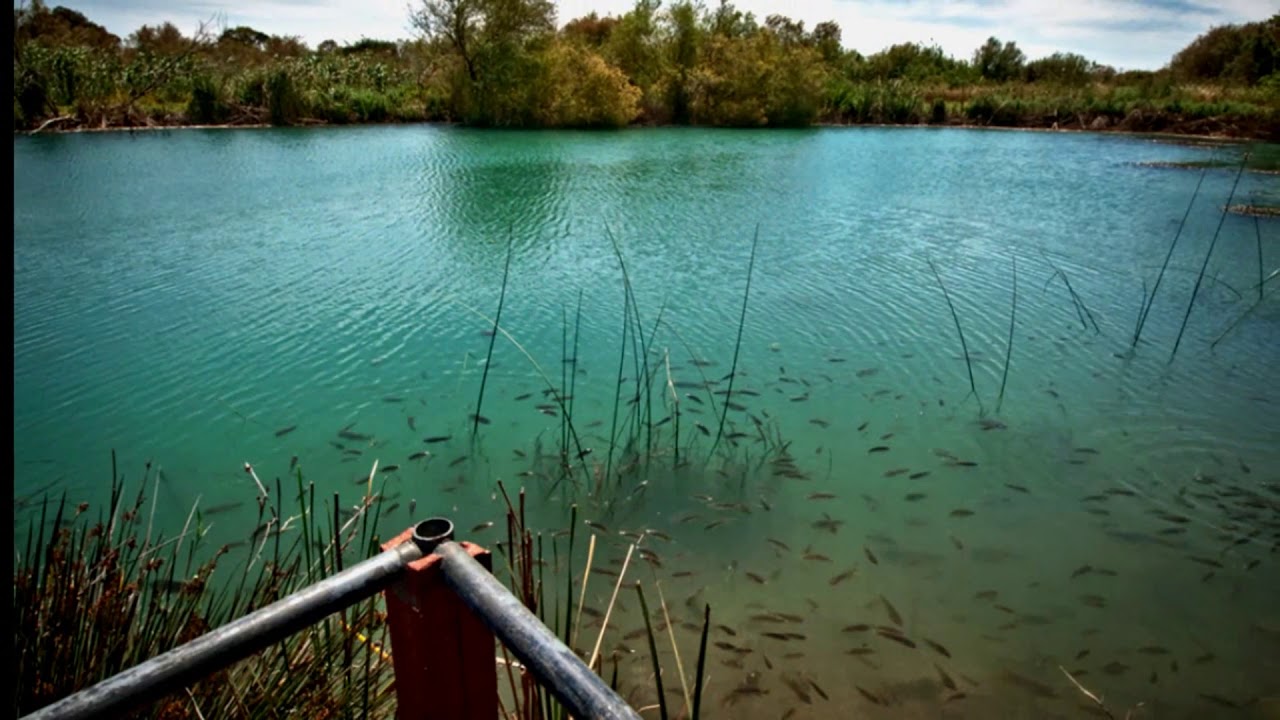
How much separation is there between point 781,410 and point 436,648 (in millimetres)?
4015

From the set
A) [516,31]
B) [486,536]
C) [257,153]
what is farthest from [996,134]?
[486,536]

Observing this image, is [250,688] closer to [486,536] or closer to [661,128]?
[486,536]

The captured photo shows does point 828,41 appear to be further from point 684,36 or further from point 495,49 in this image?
point 495,49

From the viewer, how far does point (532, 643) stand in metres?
1.05

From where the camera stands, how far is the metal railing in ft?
3.11

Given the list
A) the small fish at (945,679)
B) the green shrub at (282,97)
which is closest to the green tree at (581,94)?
the green shrub at (282,97)

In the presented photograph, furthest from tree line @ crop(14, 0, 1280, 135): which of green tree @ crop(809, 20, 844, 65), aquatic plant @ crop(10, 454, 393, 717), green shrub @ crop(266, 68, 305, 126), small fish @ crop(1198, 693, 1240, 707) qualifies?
small fish @ crop(1198, 693, 1240, 707)

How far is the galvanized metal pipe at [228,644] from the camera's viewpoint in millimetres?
927

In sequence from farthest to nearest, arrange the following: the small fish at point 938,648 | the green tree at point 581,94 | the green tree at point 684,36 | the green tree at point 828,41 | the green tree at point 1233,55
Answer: the green tree at point 828,41, the green tree at point 1233,55, the green tree at point 684,36, the green tree at point 581,94, the small fish at point 938,648

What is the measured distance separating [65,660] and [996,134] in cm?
2987

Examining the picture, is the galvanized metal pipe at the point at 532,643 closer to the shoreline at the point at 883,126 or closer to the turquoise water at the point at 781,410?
the turquoise water at the point at 781,410

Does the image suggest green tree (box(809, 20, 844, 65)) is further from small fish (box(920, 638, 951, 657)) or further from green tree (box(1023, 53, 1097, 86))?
small fish (box(920, 638, 951, 657))

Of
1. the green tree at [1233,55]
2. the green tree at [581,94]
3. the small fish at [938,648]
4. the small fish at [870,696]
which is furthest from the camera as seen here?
the green tree at [1233,55]

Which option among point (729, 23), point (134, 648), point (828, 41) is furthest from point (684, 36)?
point (134, 648)
